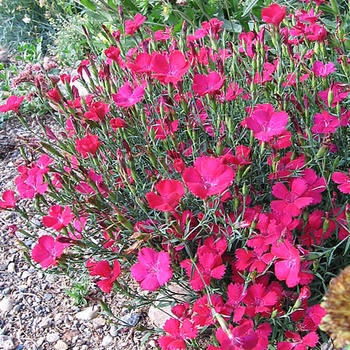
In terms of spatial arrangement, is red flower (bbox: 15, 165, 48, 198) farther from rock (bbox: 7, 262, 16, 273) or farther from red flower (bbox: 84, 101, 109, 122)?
rock (bbox: 7, 262, 16, 273)

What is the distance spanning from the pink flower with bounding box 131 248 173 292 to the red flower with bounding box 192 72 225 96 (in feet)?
1.53

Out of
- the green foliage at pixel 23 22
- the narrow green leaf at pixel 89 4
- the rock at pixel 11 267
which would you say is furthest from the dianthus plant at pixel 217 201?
the green foliage at pixel 23 22

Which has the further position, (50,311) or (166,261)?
(50,311)

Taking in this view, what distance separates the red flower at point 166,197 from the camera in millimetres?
1280

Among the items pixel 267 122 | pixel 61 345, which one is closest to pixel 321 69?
pixel 267 122

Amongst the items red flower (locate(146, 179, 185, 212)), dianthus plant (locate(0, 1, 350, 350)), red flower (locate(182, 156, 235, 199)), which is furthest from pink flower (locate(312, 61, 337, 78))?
red flower (locate(146, 179, 185, 212))

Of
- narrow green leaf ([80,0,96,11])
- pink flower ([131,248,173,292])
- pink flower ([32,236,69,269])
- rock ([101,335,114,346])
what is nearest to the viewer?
pink flower ([131,248,173,292])

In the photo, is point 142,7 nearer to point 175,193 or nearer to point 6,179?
point 6,179

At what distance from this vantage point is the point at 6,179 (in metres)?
2.85

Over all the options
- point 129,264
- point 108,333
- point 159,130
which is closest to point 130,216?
point 129,264

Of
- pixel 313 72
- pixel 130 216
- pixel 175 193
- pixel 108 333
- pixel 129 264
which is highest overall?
pixel 175 193

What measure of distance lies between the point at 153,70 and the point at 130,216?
471 mm

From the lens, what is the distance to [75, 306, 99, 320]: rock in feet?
6.48

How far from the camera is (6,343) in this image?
194 cm
